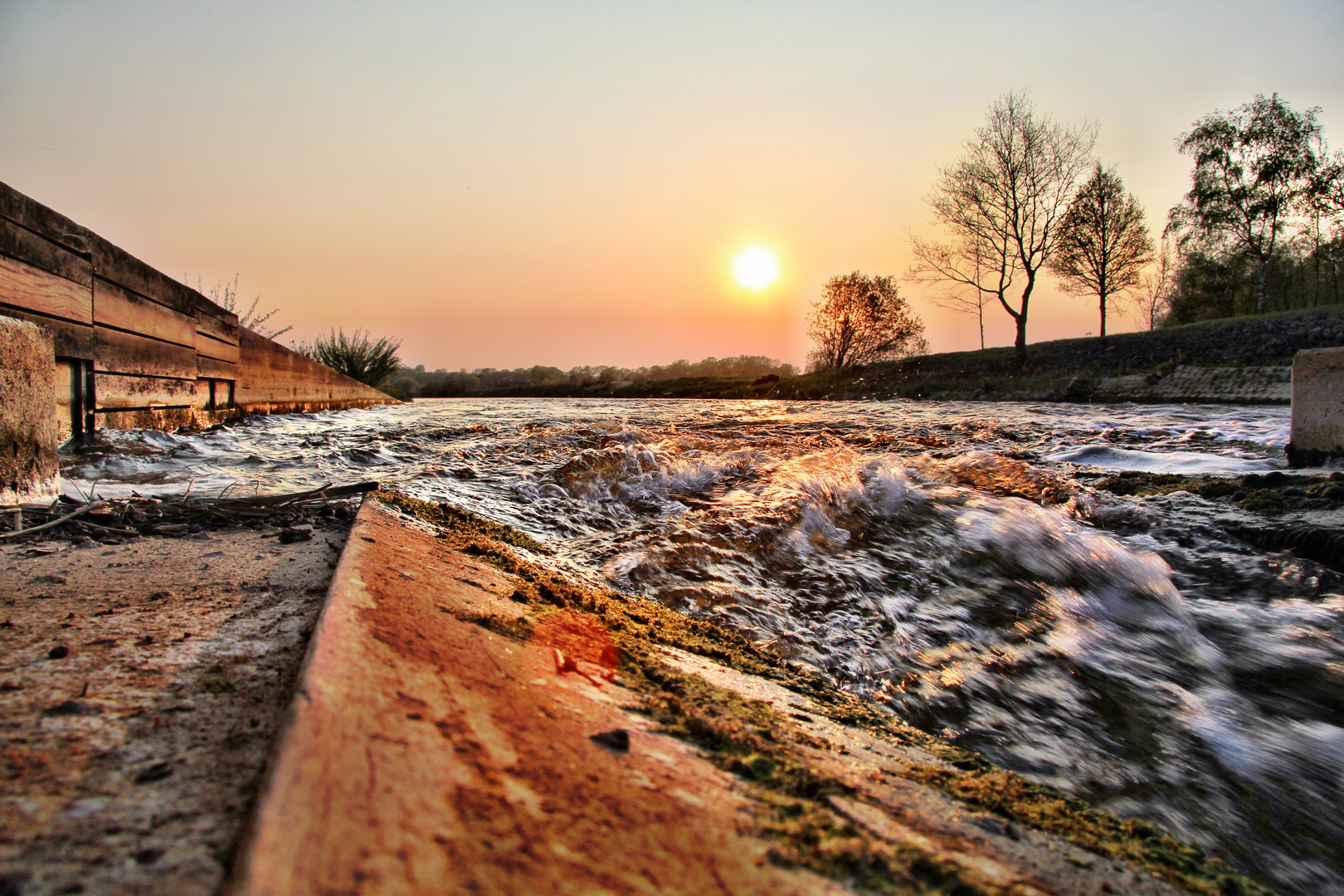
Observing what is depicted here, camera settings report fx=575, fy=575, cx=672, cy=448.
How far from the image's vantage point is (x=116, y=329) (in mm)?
4645

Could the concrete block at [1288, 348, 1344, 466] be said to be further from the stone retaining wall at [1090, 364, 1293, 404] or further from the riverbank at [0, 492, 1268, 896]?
the stone retaining wall at [1090, 364, 1293, 404]

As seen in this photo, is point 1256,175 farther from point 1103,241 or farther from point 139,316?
point 139,316

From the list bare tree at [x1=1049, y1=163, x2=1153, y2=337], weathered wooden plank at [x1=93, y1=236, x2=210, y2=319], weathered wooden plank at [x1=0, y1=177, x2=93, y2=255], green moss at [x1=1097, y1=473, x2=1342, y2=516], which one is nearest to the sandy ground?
weathered wooden plank at [x1=0, y1=177, x2=93, y2=255]

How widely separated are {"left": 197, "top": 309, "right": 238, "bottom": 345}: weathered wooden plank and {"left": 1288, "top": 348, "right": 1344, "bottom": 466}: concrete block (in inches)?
371

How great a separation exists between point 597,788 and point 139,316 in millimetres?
6368

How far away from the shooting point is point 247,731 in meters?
0.83

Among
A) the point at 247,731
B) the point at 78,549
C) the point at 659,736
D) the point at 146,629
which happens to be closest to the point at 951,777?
the point at 659,736

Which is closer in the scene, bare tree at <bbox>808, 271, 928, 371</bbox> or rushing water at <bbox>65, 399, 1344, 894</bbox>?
rushing water at <bbox>65, 399, 1344, 894</bbox>

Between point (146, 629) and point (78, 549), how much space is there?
1036 mm

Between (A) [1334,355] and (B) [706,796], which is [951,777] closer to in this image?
(B) [706,796]

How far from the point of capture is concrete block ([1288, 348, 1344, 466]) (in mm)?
3779

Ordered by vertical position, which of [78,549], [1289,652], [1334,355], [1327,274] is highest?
[1327,274]

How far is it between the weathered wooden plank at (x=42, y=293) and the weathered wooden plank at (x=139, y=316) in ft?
0.51

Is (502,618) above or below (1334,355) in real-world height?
Result: below
